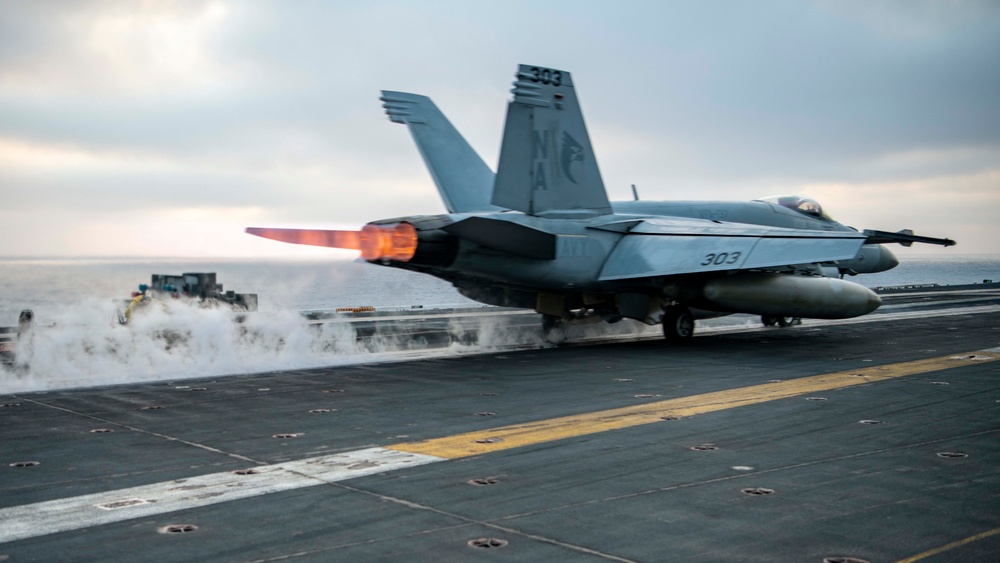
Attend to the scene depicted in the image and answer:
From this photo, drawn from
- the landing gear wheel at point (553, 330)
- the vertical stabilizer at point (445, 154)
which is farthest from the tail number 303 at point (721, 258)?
the vertical stabilizer at point (445, 154)

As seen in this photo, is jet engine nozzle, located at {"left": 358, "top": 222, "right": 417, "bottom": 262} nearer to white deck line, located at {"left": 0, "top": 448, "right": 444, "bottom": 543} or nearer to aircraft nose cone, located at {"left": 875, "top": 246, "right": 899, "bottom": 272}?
white deck line, located at {"left": 0, "top": 448, "right": 444, "bottom": 543}

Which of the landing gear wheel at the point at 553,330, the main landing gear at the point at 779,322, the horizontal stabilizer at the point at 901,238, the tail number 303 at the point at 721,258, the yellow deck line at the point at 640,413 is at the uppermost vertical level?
the horizontal stabilizer at the point at 901,238

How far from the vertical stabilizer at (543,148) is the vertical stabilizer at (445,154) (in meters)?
3.26

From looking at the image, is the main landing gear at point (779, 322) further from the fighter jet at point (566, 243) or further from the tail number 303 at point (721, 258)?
the tail number 303 at point (721, 258)

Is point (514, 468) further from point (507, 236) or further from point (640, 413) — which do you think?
point (507, 236)

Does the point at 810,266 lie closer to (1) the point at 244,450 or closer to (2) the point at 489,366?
(2) the point at 489,366

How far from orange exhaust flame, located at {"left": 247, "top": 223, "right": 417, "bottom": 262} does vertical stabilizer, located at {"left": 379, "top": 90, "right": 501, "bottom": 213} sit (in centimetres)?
461

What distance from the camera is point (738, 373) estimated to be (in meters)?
15.4

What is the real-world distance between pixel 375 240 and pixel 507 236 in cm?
264

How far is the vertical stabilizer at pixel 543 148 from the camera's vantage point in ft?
59.7

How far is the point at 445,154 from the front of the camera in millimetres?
22234

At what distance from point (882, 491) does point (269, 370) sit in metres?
12.5

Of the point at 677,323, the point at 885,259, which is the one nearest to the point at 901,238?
the point at 885,259

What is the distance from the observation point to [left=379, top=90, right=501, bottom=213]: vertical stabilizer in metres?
21.8
